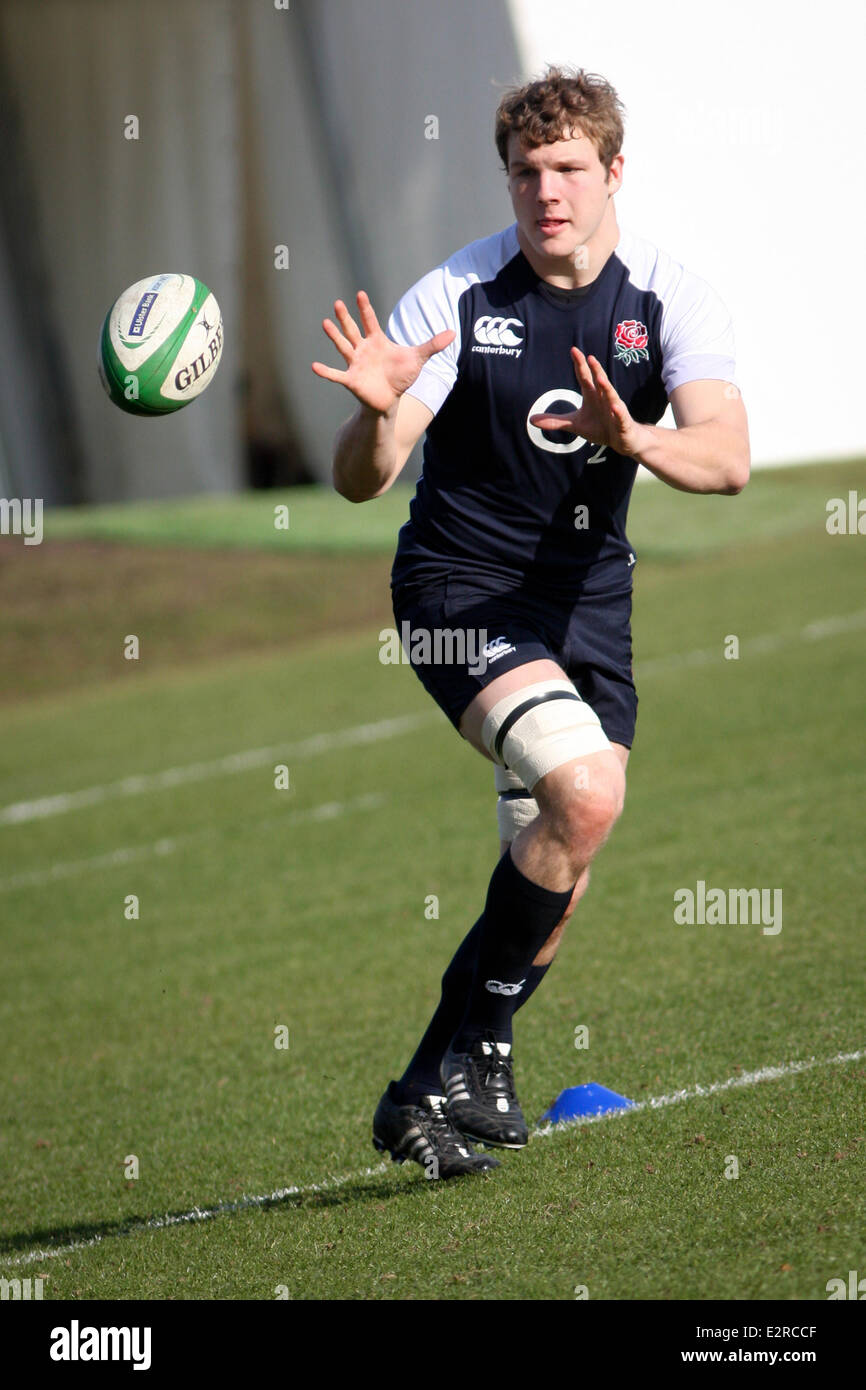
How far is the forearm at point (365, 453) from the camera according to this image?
3705 millimetres

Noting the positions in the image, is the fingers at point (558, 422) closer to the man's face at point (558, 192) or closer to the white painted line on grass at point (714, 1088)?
the man's face at point (558, 192)

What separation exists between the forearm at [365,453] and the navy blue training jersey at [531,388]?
0.26 meters

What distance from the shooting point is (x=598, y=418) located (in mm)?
3480

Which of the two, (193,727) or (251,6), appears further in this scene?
(251,6)

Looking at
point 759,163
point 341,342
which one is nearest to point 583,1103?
point 341,342

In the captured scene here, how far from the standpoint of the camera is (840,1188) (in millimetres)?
3340

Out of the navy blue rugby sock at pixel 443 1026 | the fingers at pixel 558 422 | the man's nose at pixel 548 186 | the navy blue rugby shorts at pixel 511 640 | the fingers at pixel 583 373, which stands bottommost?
the navy blue rugby sock at pixel 443 1026

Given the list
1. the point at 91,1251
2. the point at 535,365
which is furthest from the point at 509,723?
the point at 91,1251

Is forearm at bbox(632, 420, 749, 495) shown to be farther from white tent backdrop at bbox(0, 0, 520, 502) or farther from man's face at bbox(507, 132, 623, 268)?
white tent backdrop at bbox(0, 0, 520, 502)

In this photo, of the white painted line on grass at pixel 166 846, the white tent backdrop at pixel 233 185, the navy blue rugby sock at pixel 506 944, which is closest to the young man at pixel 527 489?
the navy blue rugby sock at pixel 506 944

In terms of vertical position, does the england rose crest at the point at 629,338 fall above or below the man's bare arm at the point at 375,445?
→ above

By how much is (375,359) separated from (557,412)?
23.5 inches
